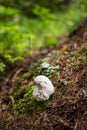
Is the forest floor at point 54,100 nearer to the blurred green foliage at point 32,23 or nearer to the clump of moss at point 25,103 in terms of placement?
the clump of moss at point 25,103

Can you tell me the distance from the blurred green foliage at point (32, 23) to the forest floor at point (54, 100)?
1.02m

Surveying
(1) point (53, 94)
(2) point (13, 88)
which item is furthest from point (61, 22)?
(1) point (53, 94)

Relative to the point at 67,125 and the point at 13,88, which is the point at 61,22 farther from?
the point at 67,125

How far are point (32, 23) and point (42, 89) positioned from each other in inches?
174

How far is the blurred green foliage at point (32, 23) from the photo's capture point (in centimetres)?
574

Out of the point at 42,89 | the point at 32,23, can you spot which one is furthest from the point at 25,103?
the point at 32,23

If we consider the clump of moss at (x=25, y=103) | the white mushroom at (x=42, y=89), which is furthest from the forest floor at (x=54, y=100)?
the white mushroom at (x=42, y=89)

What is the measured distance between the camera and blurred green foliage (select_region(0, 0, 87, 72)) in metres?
5.74

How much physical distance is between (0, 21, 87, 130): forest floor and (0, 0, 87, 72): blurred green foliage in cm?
102

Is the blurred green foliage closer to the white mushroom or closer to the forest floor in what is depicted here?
the forest floor

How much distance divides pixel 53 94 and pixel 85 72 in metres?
0.53

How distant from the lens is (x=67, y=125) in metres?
3.20

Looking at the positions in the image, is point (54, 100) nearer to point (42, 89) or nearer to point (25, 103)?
point (42, 89)

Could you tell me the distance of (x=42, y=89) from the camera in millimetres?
3387
